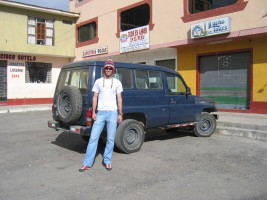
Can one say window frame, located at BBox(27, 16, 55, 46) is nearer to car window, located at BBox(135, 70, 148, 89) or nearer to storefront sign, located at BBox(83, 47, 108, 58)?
storefront sign, located at BBox(83, 47, 108, 58)

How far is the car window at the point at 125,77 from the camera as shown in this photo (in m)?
6.12

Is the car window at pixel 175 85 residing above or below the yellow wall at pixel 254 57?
below

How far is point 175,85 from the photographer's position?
7.35 meters

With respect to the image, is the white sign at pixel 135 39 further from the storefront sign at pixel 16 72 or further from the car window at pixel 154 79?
the car window at pixel 154 79

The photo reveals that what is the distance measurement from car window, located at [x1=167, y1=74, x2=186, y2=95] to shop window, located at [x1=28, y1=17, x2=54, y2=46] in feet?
47.7

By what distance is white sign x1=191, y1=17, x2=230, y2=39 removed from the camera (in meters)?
11.2

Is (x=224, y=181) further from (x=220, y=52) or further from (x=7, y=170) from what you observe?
(x=220, y=52)

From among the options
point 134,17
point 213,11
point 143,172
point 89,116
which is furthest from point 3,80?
point 143,172

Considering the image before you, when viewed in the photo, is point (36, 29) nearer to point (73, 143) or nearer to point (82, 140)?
point (82, 140)

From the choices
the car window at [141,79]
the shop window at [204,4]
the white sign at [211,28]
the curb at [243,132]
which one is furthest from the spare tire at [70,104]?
the shop window at [204,4]

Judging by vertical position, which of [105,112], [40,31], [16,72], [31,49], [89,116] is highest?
[40,31]

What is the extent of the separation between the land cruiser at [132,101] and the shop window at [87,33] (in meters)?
12.9

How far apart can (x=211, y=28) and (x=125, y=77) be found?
6827 mm

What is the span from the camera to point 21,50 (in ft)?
60.7
